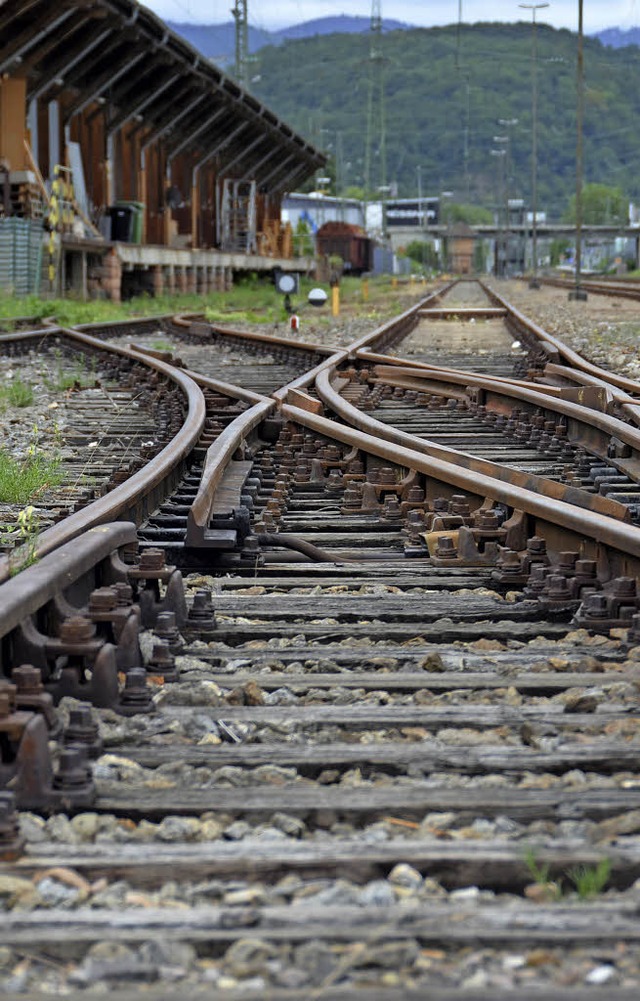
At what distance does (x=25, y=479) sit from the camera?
6.44 m

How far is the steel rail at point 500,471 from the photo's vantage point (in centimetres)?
491

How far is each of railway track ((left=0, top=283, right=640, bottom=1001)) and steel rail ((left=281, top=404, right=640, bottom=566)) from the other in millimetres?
18

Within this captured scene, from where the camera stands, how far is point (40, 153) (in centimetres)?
3052

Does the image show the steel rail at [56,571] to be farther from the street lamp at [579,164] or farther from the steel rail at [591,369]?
the street lamp at [579,164]

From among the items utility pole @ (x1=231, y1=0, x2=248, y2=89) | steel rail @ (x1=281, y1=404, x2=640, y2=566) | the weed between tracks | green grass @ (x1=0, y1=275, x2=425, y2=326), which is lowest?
the weed between tracks

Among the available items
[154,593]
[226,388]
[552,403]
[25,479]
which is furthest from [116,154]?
[154,593]

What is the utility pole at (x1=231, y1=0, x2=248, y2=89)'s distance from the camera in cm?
5478

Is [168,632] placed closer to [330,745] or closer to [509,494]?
[330,745]

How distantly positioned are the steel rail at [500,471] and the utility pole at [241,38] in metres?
49.5

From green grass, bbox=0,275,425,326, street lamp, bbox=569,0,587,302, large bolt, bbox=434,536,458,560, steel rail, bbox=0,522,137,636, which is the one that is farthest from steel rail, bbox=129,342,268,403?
street lamp, bbox=569,0,587,302

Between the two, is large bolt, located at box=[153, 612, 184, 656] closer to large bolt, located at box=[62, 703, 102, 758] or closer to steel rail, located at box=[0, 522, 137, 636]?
steel rail, located at box=[0, 522, 137, 636]

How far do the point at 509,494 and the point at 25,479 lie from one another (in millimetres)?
2513

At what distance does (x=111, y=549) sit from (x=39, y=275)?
23185 mm

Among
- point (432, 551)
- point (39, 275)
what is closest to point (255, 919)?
point (432, 551)
